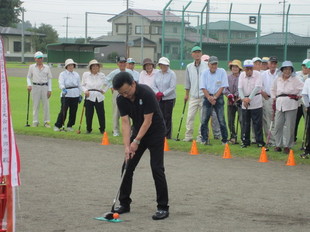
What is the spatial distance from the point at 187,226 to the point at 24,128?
9866 mm

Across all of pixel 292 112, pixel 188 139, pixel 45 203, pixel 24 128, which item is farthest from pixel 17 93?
pixel 45 203

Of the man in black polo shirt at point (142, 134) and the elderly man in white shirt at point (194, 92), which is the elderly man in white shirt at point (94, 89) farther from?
the man in black polo shirt at point (142, 134)

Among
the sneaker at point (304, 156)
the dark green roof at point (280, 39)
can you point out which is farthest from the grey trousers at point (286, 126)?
the dark green roof at point (280, 39)

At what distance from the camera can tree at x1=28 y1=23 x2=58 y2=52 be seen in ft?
260

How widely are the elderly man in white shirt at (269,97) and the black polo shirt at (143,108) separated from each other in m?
6.10

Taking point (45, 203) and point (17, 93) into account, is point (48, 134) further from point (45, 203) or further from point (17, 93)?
point (17, 93)

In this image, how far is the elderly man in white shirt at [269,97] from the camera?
13172mm

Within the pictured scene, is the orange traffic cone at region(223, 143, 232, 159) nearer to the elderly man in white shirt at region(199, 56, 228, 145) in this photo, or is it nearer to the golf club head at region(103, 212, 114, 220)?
the elderly man in white shirt at region(199, 56, 228, 145)

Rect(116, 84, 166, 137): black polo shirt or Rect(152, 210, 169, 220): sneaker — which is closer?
Rect(152, 210, 169, 220): sneaker

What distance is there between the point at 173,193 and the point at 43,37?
77185 millimetres

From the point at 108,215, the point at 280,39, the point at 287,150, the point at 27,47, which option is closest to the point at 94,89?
the point at 287,150

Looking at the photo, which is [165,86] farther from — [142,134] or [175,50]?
[175,50]

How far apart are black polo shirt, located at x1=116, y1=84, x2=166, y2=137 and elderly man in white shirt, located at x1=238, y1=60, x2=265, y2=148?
5757 millimetres

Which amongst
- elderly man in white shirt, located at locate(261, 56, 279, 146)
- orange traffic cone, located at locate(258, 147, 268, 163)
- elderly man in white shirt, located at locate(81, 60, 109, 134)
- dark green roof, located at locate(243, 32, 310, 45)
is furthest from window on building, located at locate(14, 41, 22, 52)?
orange traffic cone, located at locate(258, 147, 268, 163)
